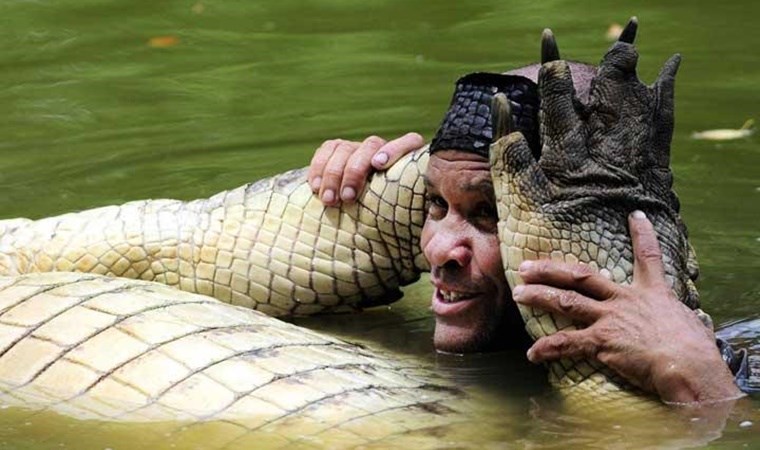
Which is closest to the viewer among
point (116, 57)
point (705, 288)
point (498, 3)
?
point (705, 288)

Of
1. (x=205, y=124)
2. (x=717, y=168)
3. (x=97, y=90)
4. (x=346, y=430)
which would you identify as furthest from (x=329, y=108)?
(x=346, y=430)

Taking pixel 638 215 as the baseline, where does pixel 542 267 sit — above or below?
below

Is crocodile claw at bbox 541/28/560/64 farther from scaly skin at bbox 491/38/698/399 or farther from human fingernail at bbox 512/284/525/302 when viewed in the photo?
human fingernail at bbox 512/284/525/302

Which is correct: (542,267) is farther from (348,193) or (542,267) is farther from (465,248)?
(348,193)

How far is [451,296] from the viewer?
17.9 ft

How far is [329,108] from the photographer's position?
980 cm

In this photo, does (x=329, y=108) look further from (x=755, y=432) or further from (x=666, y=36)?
(x=755, y=432)

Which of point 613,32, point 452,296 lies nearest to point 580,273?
point 452,296

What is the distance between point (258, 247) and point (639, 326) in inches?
68.1

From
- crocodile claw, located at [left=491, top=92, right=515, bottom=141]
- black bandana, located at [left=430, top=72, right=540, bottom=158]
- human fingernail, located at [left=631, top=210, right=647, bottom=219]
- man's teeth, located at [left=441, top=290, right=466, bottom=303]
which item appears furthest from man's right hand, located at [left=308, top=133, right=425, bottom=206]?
human fingernail, located at [left=631, top=210, right=647, bottom=219]

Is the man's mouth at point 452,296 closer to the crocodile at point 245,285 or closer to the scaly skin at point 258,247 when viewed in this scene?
the crocodile at point 245,285

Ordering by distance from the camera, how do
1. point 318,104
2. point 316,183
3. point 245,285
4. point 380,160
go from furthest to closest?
1. point 318,104
2. point 245,285
3. point 316,183
4. point 380,160

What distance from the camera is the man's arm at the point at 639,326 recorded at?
488 cm

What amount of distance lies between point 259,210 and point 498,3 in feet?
21.3
